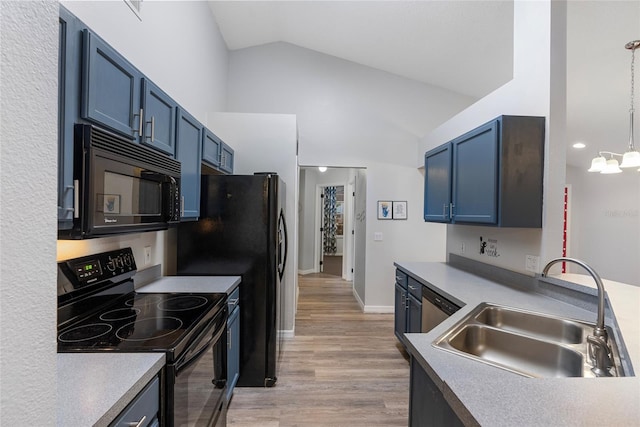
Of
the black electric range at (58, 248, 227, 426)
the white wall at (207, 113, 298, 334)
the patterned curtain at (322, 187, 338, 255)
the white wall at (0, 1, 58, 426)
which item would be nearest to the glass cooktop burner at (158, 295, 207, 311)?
the black electric range at (58, 248, 227, 426)

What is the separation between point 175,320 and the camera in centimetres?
150

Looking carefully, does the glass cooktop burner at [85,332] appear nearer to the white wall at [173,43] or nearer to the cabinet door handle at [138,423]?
the cabinet door handle at [138,423]

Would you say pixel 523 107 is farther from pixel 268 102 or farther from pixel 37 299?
pixel 268 102

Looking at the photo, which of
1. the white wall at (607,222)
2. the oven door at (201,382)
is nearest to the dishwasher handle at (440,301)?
the oven door at (201,382)

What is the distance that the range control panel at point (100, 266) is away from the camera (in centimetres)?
148

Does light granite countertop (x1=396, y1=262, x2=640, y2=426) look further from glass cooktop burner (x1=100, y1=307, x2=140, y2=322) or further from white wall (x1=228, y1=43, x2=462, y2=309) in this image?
white wall (x1=228, y1=43, x2=462, y2=309)

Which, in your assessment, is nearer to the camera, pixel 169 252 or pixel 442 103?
pixel 169 252

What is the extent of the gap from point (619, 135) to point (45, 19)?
609cm

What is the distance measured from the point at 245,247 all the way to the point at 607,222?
19.9ft

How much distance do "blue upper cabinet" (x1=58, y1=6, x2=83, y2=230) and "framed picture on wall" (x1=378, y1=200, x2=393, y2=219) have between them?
12.7 ft

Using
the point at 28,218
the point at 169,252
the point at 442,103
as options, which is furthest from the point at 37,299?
the point at 442,103

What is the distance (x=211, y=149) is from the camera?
8.73 feet

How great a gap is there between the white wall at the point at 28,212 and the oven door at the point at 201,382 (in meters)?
0.82

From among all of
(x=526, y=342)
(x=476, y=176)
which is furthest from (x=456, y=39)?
(x=526, y=342)
